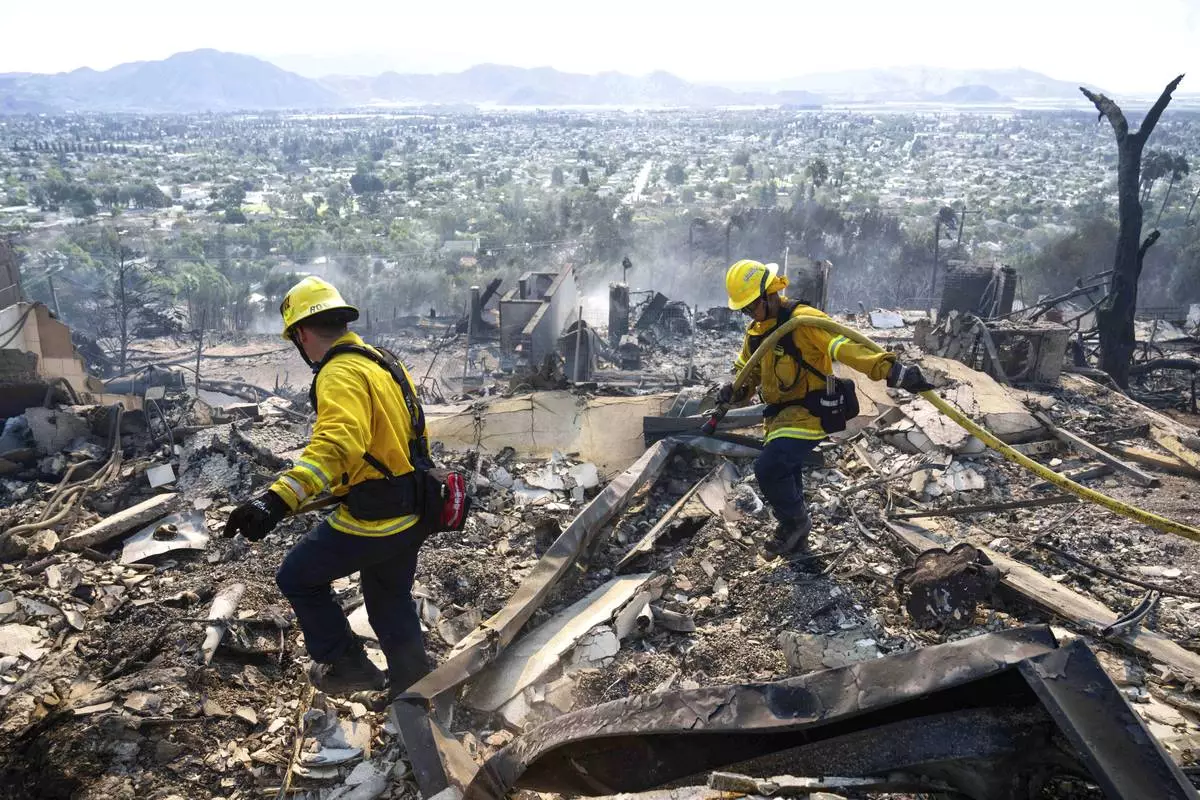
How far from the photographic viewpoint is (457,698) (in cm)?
334

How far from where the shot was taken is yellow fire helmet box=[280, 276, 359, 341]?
9.68 feet

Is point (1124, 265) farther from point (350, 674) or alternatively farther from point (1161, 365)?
point (350, 674)

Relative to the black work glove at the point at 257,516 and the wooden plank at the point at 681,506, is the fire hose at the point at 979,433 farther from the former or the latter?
the black work glove at the point at 257,516

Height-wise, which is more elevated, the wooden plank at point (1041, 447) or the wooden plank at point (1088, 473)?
the wooden plank at point (1041, 447)

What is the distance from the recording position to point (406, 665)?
3.32 metres

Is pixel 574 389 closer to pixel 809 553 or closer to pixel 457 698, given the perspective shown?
pixel 809 553

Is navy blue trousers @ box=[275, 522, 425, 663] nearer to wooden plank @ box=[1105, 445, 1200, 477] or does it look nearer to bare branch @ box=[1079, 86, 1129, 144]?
wooden plank @ box=[1105, 445, 1200, 477]

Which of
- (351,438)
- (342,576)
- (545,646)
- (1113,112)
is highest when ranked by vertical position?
(1113,112)

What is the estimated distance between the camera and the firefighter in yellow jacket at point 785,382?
13.5 ft

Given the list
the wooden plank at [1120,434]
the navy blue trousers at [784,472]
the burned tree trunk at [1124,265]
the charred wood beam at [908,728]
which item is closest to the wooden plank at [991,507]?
the navy blue trousers at [784,472]

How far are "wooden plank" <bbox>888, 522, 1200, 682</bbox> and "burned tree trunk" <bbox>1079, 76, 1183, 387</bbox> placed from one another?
7.86 metres

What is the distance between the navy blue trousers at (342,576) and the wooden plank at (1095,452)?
16.5ft

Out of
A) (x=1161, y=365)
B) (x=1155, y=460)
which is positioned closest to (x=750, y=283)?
(x=1155, y=460)

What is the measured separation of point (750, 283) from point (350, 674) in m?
2.64
